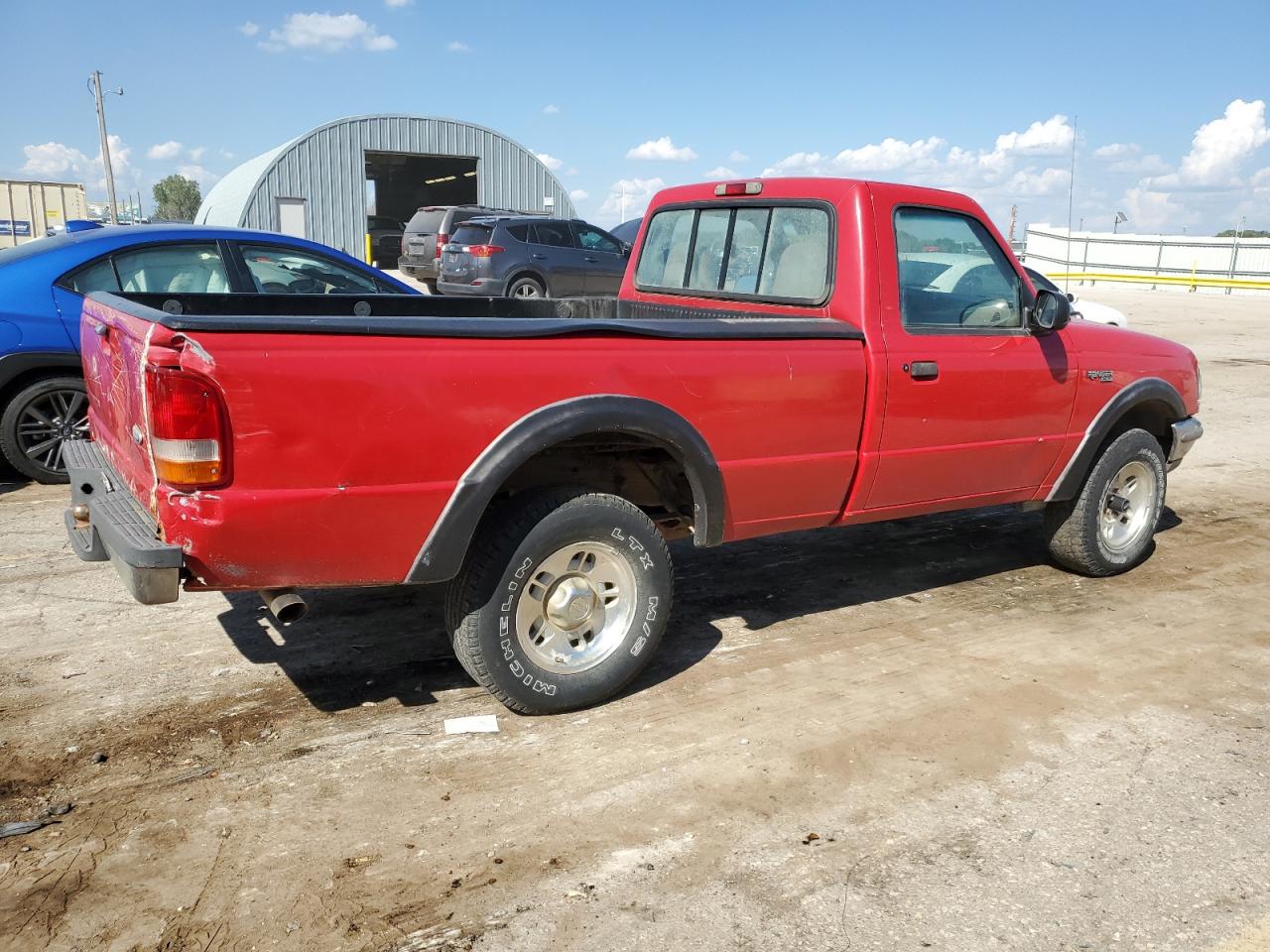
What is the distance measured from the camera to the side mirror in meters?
4.63

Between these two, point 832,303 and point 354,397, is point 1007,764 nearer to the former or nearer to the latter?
point 832,303

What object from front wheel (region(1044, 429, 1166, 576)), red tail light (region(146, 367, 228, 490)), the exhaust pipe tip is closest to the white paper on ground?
the exhaust pipe tip

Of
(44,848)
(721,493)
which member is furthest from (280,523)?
(721,493)

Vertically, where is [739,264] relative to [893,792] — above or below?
above

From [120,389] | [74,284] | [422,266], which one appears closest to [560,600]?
[120,389]

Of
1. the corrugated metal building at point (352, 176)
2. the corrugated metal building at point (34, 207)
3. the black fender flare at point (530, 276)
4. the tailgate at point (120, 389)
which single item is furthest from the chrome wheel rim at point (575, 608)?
the corrugated metal building at point (34, 207)

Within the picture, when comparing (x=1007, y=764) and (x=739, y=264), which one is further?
(x=739, y=264)

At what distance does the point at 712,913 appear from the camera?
8.70 feet

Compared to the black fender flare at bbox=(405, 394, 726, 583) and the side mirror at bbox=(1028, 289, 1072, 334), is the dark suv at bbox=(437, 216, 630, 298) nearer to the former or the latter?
the side mirror at bbox=(1028, 289, 1072, 334)

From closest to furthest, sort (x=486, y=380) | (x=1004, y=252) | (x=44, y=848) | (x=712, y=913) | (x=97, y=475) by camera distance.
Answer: (x=712, y=913), (x=44, y=848), (x=486, y=380), (x=97, y=475), (x=1004, y=252)

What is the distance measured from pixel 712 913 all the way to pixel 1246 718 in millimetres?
2440

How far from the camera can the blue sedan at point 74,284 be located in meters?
6.31

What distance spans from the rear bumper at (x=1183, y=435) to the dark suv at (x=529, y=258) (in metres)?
12.5

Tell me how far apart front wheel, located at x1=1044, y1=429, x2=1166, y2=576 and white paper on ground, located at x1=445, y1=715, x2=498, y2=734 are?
3.30 metres
